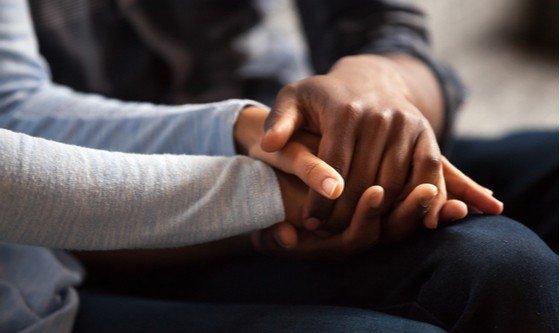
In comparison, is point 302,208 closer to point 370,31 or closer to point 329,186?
point 329,186

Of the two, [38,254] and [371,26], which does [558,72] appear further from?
[38,254]

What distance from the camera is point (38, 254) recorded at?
531mm

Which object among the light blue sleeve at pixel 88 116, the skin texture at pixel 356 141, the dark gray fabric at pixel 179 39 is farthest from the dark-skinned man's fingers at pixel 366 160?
the dark gray fabric at pixel 179 39

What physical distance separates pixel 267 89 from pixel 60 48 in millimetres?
232

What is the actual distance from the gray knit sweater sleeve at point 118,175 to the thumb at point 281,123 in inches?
1.2

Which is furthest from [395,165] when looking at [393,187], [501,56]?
[501,56]

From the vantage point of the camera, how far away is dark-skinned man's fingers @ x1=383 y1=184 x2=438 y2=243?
0.47m

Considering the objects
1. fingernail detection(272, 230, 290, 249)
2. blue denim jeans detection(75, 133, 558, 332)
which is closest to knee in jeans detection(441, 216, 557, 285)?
blue denim jeans detection(75, 133, 558, 332)

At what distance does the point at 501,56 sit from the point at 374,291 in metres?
0.90

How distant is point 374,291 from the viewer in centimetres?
51

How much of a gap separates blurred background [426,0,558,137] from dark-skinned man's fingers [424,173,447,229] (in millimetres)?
597

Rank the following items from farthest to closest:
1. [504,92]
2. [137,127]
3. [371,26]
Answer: [504,92]
[371,26]
[137,127]

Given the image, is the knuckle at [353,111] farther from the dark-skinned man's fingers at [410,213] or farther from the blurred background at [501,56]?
the blurred background at [501,56]

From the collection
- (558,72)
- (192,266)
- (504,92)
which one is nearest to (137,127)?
(192,266)
